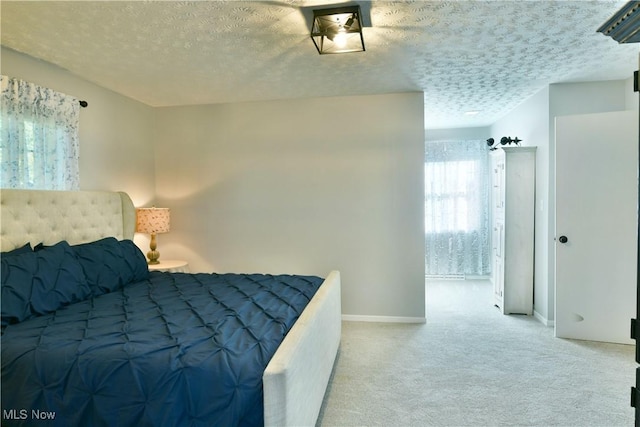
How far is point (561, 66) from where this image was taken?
3.12 meters

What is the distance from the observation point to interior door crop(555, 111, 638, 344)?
3.22 metres

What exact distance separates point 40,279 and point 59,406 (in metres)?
0.94

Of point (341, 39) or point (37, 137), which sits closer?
point (341, 39)

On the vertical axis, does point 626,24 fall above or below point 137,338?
above

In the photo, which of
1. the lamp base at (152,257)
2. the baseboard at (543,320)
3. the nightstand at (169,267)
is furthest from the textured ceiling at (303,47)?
the baseboard at (543,320)

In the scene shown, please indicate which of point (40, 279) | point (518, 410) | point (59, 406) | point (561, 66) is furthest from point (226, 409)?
point (561, 66)

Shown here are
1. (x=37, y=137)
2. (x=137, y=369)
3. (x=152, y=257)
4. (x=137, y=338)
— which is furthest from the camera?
(x=152, y=257)

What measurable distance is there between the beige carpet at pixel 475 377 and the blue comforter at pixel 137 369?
963 mm

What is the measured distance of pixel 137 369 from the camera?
1.49 m

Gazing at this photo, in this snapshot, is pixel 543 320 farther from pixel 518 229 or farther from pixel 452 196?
pixel 452 196

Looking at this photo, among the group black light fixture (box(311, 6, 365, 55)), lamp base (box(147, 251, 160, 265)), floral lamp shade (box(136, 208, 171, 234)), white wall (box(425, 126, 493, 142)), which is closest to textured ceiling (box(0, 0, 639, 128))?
black light fixture (box(311, 6, 365, 55))

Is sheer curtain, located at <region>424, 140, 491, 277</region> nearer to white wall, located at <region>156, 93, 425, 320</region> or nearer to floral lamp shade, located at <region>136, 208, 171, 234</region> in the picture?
white wall, located at <region>156, 93, 425, 320</region>

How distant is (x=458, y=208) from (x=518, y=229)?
187 centimetres

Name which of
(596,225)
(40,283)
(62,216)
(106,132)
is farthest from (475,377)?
(106,132)
